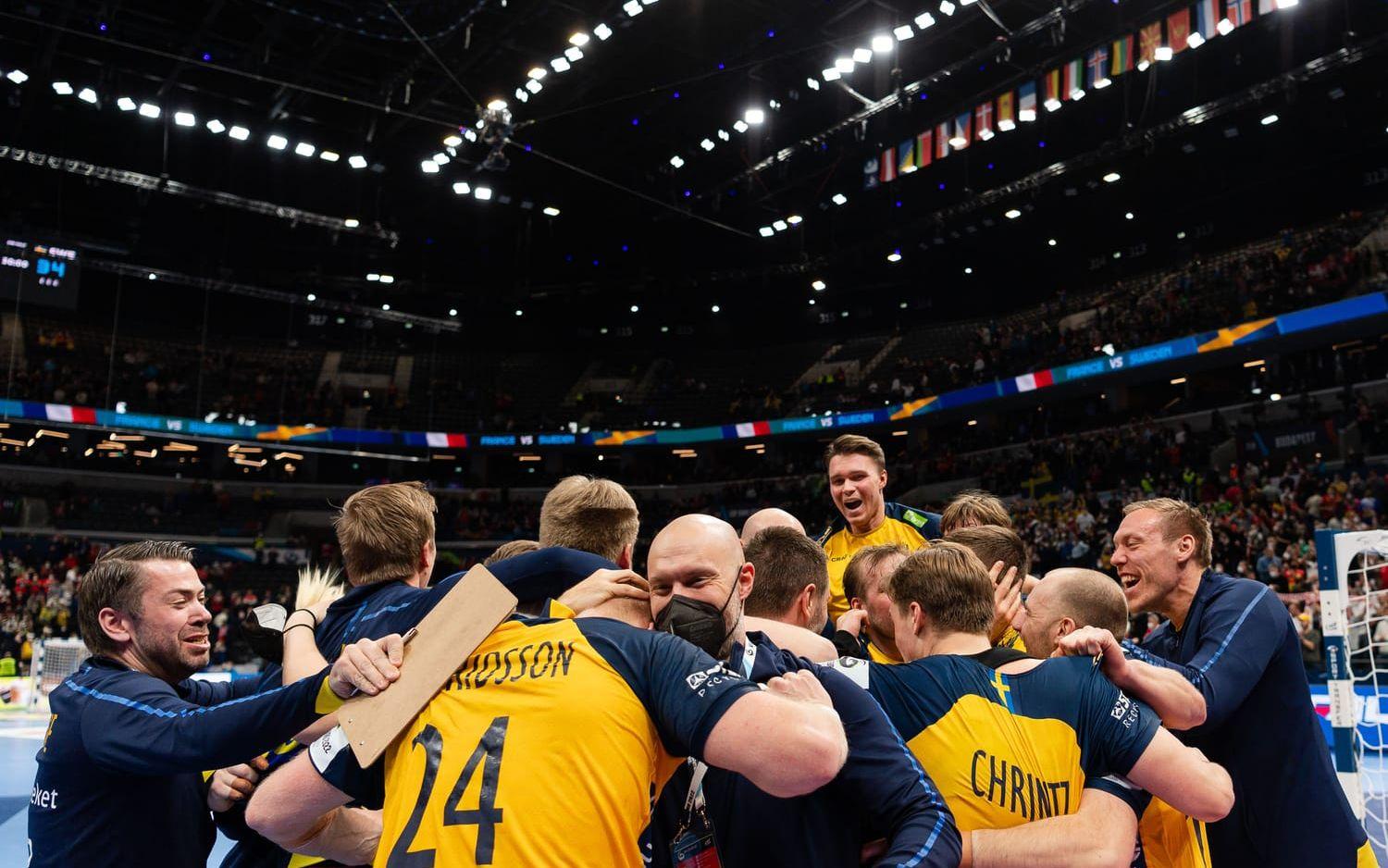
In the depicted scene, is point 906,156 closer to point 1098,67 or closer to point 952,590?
point 1098,67

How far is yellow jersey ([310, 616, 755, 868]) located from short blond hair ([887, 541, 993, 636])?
964mm

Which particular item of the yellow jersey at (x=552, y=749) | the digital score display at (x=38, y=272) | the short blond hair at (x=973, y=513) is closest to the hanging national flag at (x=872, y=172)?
the short blond hair at (x=973, y=513)

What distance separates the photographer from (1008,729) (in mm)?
2688

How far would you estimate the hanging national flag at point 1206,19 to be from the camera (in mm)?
16969

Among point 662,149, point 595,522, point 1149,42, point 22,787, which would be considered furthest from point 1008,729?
point 662,149

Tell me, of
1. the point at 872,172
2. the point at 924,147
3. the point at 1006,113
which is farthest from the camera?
the point at 872,172

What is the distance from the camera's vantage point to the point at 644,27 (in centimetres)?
2136

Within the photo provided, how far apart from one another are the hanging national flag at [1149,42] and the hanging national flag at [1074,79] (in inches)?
45.2

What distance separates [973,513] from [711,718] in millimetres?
3177

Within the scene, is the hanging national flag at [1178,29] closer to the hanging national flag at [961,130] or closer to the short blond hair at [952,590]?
the hanging national flag at [961,130]

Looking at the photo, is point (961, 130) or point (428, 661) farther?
point (961, 130)

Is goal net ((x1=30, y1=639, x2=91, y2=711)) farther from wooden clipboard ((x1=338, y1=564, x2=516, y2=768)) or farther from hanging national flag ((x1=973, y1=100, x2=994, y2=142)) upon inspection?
hanging national flag ((x1=973, y1=100, x2=994, y2=142))

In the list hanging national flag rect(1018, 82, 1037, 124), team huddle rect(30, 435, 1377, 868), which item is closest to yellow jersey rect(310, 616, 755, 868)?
team huddle rect(30, 435, 1377, 868)

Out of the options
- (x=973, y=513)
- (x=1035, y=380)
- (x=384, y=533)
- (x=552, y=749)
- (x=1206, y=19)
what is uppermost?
(x=1206, y=19)
